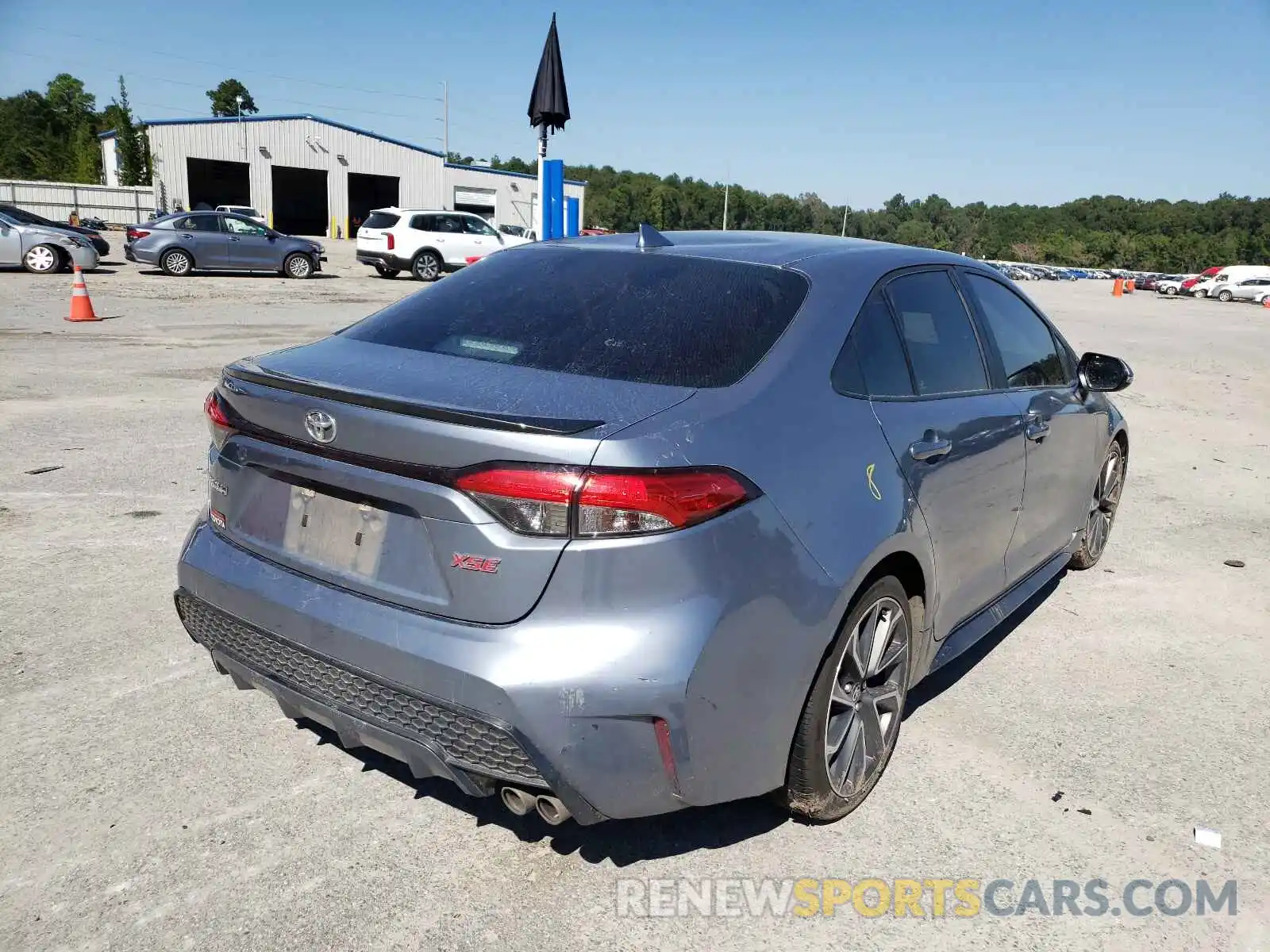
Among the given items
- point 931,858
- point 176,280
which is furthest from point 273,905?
point 176,280

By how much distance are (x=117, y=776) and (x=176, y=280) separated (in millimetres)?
21883

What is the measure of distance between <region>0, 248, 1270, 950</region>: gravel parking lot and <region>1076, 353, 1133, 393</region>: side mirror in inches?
42.2

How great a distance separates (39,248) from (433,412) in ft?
78.0

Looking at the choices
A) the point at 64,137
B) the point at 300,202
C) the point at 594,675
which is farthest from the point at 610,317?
the point at 64,137

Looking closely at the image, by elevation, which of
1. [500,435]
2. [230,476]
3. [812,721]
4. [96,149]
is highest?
[96,149]

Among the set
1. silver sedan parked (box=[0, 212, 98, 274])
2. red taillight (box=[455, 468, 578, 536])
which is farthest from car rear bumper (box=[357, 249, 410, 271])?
red taillight (box=[455, 468, 578, 536])

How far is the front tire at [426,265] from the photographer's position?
26.3 m

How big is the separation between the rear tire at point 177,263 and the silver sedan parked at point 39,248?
1627 millimetres

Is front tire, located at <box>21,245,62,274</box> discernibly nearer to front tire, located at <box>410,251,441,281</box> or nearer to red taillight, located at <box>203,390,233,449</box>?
front tire, located at <box>410,251,441,281</box>

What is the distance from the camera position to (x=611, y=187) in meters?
136

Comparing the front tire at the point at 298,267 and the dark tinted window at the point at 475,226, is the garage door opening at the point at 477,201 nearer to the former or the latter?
the dark tinted window at the point at 475,226

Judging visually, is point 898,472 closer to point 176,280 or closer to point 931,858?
point 931,858

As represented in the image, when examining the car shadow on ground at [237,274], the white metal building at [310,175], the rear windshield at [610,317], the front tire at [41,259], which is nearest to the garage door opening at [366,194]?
the white metal building at [310,175]

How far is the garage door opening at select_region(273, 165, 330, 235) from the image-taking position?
204 feet
